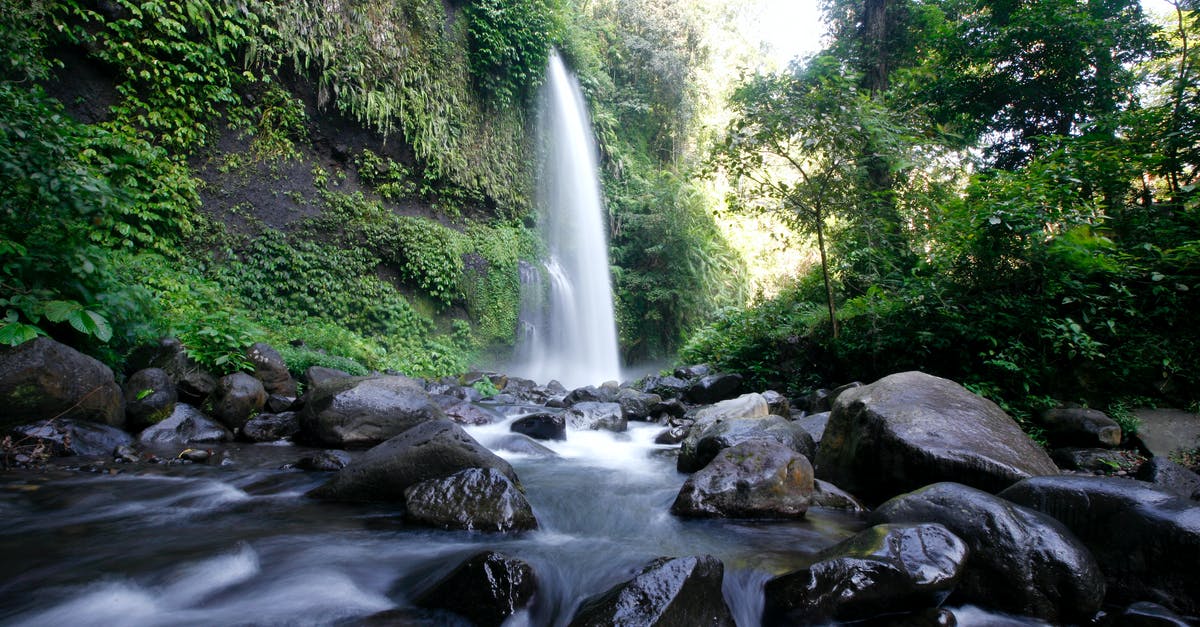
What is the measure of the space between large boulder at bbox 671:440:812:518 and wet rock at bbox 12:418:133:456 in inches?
218

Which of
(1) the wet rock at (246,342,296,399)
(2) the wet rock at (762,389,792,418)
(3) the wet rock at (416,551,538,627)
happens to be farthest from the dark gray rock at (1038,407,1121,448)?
→ (1) the wet rock at (246,342,296,399)

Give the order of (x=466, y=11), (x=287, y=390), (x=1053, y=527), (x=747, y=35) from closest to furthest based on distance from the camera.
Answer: (x=1053, y=527) < (x=287, y=390) < (x=466, y=11) < (x=747, y=35)

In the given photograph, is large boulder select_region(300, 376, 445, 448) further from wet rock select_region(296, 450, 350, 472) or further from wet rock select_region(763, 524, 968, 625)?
wet rock select_region(763, 524, 968, 625)

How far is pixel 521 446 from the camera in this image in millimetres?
6617

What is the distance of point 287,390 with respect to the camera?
24.5ft

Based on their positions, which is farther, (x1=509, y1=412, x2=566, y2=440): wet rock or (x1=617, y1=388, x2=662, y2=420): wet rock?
(x1=617, y1=388, x2=662, y2=420): wet rock

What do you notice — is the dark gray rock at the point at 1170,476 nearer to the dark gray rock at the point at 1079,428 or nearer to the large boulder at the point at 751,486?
the dark gray rock at the point at 1079,428

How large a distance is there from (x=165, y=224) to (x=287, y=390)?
5157mm

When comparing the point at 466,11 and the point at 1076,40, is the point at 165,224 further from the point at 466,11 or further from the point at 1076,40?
the point at 1076,40

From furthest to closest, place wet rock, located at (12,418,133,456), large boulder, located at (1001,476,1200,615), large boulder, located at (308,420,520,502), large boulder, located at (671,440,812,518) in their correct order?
wet rock, located at (12,418,133,456) < large boulder, located at (308,420,520,502) < large boulder, located at (671,440,812,518) < large boulder, located at (1001,476,1200,615)

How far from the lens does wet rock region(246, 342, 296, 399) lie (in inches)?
289

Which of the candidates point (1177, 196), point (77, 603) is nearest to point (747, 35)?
point (1177, 196)

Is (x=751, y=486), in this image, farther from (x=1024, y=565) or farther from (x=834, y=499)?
(x=1024, y=565)

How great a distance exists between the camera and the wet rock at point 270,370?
7.34 metres
